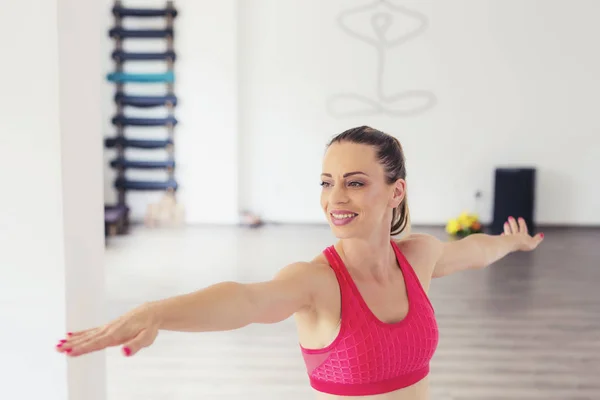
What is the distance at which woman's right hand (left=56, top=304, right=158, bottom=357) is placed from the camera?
37.9 inches

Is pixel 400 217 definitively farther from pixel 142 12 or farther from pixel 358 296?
pixel 142 12

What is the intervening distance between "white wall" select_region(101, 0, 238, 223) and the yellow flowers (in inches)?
98.7

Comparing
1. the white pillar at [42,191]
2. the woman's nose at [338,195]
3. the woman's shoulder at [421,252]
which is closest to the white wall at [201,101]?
the white pillar at [42,191]

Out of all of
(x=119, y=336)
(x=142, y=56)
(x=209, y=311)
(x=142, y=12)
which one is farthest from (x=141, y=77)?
(x=119, y=336)

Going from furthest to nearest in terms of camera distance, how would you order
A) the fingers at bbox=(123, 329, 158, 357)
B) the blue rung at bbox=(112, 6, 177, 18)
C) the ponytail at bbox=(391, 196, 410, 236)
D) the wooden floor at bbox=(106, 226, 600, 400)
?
the blue rung at bbox=(112, 6, 177, 18) < the wooden floor at bbox=(106, 226, 600, 400) < the ponytail at bbox=(391, 196, 410, 236) < the fingers at bbox=(123, 329, 158, 357)

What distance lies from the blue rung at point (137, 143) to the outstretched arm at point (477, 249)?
6065 millimetres

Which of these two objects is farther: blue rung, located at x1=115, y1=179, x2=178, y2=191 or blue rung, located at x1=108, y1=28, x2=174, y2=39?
blue rung, located at x1=115, y1=179, x2=178, y2=191

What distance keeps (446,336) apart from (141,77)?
5.12 meters

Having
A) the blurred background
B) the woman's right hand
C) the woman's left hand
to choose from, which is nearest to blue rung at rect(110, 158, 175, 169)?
the blurred background

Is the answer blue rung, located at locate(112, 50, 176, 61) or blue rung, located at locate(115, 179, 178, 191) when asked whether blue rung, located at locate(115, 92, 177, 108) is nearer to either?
blue rung, located at locate(112, 50, 176, 61)

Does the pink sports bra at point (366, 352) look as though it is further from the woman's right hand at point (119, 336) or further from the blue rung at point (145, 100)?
the blue rung at point (145, 100)

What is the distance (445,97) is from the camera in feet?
25.5

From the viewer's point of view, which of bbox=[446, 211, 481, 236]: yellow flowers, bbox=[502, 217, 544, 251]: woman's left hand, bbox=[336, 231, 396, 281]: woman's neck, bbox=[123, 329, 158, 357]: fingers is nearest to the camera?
bbox=[123, 329, 158, 357]: fingers

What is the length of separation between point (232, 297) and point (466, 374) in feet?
8.36
